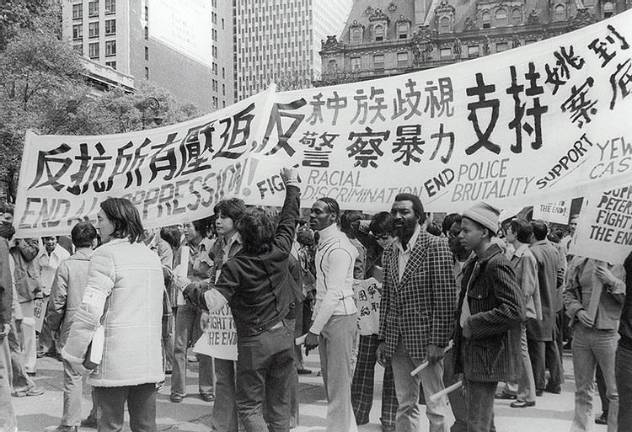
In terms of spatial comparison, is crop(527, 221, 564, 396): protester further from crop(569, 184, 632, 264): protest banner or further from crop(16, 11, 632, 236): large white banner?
crop(16, 11, 632, 236): large white banner

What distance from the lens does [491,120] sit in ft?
15.2

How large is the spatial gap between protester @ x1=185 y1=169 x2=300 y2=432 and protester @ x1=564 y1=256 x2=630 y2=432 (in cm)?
229

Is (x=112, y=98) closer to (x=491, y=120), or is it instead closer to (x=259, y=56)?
(x=491, y=120)

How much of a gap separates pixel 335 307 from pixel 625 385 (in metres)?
2.08

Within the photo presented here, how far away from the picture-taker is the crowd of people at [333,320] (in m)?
3.84

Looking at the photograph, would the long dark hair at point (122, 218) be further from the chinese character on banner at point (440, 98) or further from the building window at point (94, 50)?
the building window at point (94, 50)

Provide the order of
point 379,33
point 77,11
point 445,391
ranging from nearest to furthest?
point 445,391
point 379,33
point 77,11

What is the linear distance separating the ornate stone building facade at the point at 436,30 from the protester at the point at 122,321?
55321 millimetres

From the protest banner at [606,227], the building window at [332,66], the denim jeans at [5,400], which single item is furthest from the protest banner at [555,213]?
the building window at [332,66]

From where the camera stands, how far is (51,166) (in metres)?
5.69

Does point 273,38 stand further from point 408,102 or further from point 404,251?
point 404,251

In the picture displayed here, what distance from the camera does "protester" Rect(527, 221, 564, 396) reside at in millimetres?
7055

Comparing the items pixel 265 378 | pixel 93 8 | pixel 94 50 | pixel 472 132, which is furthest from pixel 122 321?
pixel 93 8

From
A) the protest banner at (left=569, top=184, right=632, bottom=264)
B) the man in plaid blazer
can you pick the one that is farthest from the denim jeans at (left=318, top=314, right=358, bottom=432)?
the protest banner at (left=569, top=184, right=632, bottom=264)
